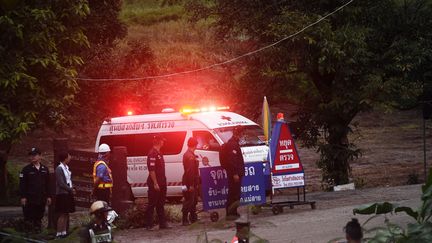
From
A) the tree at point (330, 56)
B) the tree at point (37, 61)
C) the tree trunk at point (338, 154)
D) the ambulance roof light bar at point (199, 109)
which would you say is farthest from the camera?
the tree trunk at point (338, 154)

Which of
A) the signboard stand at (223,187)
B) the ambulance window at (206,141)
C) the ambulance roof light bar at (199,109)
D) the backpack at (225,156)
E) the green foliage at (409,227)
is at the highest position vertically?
the ambulance roof light bar at (199,109)

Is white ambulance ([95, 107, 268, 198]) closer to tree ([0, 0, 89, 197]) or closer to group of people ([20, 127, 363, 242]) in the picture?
group of people ([20, 127, 363, 242])

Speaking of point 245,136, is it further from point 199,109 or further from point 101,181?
point 101,181

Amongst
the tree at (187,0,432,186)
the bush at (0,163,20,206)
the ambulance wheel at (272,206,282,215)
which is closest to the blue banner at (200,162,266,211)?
the ambulance wheel at (272,206,282,215)

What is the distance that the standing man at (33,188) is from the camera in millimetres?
14883

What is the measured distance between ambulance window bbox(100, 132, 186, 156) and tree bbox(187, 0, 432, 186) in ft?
14.1

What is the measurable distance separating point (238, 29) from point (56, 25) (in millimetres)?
Answer: 10095

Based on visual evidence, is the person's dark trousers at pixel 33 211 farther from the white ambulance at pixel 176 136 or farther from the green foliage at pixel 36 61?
the white ambulance at pixel 176 136

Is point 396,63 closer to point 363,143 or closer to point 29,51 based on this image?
point 29,51

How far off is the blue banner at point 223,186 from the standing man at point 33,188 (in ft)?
12.9

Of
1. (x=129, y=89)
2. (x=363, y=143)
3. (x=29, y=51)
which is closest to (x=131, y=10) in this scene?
(x=363, y=143)

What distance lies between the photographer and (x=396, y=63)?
2447 cm

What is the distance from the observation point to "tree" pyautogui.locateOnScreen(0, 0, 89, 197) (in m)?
16.5

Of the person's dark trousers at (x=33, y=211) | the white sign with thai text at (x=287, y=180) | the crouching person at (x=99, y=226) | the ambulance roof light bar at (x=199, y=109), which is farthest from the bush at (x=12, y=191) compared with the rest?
the crouching person at (x=99, y=226)
